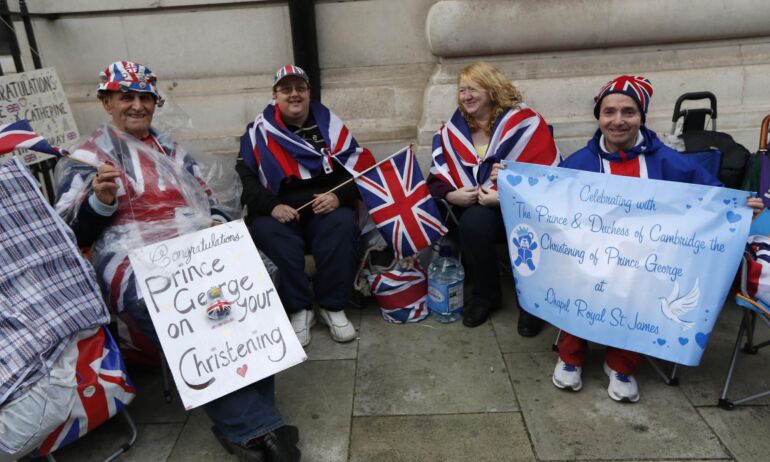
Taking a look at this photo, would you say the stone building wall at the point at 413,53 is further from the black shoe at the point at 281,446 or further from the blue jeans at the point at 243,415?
the black shoe at the point at 281,446

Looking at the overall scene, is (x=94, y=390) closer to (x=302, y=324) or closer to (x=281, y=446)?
(x=281, y=446)

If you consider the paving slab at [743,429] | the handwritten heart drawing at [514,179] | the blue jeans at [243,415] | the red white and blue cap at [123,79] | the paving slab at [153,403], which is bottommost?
the paving slab at [743,429]

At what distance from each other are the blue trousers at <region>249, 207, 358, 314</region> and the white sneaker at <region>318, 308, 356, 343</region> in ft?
0.13

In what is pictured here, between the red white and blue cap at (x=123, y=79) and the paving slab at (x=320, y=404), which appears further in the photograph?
the red white and blue cap at (x=123, y=79)

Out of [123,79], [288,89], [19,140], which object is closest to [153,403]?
[19,140]

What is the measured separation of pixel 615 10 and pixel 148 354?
388 cm

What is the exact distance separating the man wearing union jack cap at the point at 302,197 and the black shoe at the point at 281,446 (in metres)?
1.03

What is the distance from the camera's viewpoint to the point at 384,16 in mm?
4445

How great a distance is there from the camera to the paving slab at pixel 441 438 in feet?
7.76

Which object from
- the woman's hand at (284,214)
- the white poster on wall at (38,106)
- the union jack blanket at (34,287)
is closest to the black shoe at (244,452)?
the union jack blanket at (34,287)

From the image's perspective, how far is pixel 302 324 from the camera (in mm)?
3348

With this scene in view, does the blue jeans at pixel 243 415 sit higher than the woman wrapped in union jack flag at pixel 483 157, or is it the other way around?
the woman wrapped in union jack flag at pixel 483 157

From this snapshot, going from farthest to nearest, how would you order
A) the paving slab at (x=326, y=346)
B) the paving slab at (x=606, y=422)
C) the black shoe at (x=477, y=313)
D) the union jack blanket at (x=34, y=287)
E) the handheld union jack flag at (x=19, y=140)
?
the black shoe at (x=477, y=313) < the paving slab at (x=326, y=346) < the paving slab at (x=606, y=422) < the handheld union jack flag at (x=19, y=140) < the union jack blanket at (x=34, y=287)

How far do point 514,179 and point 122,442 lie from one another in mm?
2305
